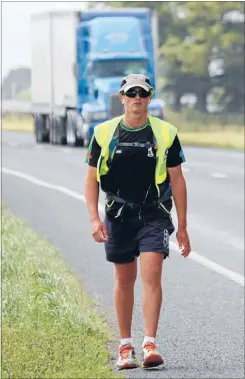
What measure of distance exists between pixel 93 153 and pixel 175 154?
1.04 ft

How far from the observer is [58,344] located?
23.7ft

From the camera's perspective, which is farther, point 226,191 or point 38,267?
point 226,191

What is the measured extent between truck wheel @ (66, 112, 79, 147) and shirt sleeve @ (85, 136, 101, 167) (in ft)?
15.9

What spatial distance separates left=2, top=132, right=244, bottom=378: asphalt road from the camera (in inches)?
356

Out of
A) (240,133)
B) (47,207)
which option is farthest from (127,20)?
(240,133)

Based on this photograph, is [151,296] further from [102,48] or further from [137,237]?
[102,48]

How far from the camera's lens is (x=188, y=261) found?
25.4 meters

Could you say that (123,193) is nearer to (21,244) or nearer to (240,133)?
(21,244)

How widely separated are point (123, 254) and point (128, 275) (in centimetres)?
11

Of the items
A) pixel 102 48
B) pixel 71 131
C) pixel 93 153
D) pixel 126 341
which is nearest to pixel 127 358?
pixel 126 341

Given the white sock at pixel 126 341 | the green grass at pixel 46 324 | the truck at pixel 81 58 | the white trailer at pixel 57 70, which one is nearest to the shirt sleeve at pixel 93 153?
the white sock at pixel 126 341

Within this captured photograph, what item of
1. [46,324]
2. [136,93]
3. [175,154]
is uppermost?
[136,93]

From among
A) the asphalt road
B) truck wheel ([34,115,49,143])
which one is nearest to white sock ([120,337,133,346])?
the asphalt road

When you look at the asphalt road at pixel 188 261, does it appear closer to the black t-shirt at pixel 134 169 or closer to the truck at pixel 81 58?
the black t-shirt at pixel 134 169
